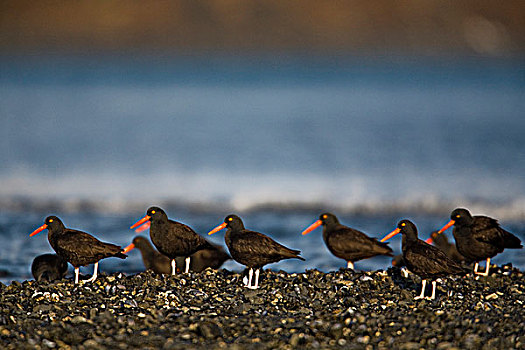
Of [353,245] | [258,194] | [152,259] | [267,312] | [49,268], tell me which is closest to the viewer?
[267,312]

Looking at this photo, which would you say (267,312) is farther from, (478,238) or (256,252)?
(478,238)

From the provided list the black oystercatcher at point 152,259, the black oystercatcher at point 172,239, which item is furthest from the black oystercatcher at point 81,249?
the black oystercatcher at point 152,259

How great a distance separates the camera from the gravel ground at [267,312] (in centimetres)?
679

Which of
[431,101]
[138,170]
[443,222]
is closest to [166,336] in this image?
[443,222]

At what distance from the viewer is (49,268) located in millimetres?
9305

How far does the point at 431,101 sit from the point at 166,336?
55.7 m

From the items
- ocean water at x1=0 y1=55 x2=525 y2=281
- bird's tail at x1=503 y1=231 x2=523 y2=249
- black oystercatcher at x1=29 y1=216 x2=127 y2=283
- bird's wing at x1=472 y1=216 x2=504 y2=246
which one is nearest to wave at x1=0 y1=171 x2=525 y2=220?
ocean water at x1=0 y1=55 x2=525 y2=281

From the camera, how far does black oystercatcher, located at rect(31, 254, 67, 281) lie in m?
9.19

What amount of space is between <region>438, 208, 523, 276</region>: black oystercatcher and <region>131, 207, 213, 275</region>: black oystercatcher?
10.7 feet

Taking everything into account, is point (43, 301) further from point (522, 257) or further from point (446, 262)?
point (522, 257)

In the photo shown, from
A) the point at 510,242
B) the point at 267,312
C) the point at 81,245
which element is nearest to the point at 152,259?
the point at 81,245

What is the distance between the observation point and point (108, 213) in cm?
1656

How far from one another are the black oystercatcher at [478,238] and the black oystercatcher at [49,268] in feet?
16.2

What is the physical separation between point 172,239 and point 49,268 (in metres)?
1.52
